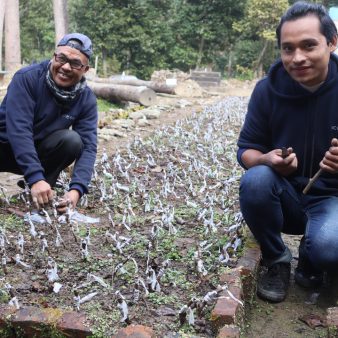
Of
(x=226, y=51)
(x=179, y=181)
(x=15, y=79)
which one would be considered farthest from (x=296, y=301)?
(x=226, y=51)

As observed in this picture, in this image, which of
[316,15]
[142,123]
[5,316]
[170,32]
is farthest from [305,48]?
[170,32]

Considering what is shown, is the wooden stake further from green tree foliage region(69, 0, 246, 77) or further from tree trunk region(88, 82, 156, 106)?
green tree foliage region(69, 0, 246, 77)

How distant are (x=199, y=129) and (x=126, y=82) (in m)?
9.04

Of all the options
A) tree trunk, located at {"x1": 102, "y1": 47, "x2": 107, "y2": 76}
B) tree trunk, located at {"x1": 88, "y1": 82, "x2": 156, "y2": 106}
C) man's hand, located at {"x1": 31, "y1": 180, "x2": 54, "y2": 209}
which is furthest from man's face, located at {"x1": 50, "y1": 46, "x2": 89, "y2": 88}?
tree trunk, located at {"x1": 102, "y1": 47, "x2": 107, "y2": 76}

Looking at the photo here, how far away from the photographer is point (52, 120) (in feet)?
11.8

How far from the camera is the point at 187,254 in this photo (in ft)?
9.48

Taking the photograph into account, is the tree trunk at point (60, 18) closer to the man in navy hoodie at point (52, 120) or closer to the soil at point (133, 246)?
the soil at point (133, 246)

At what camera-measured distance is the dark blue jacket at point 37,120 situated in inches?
128

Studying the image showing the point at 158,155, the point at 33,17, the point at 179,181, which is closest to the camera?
the point at 179,181

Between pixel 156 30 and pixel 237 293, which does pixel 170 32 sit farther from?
pixel 237 293

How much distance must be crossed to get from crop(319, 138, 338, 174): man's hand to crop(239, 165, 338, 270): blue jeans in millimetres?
229

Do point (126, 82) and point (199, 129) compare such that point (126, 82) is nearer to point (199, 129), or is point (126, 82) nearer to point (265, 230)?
point (199, 129)

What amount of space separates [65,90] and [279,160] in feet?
5.47

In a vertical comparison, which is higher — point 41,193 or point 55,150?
point 55,150
